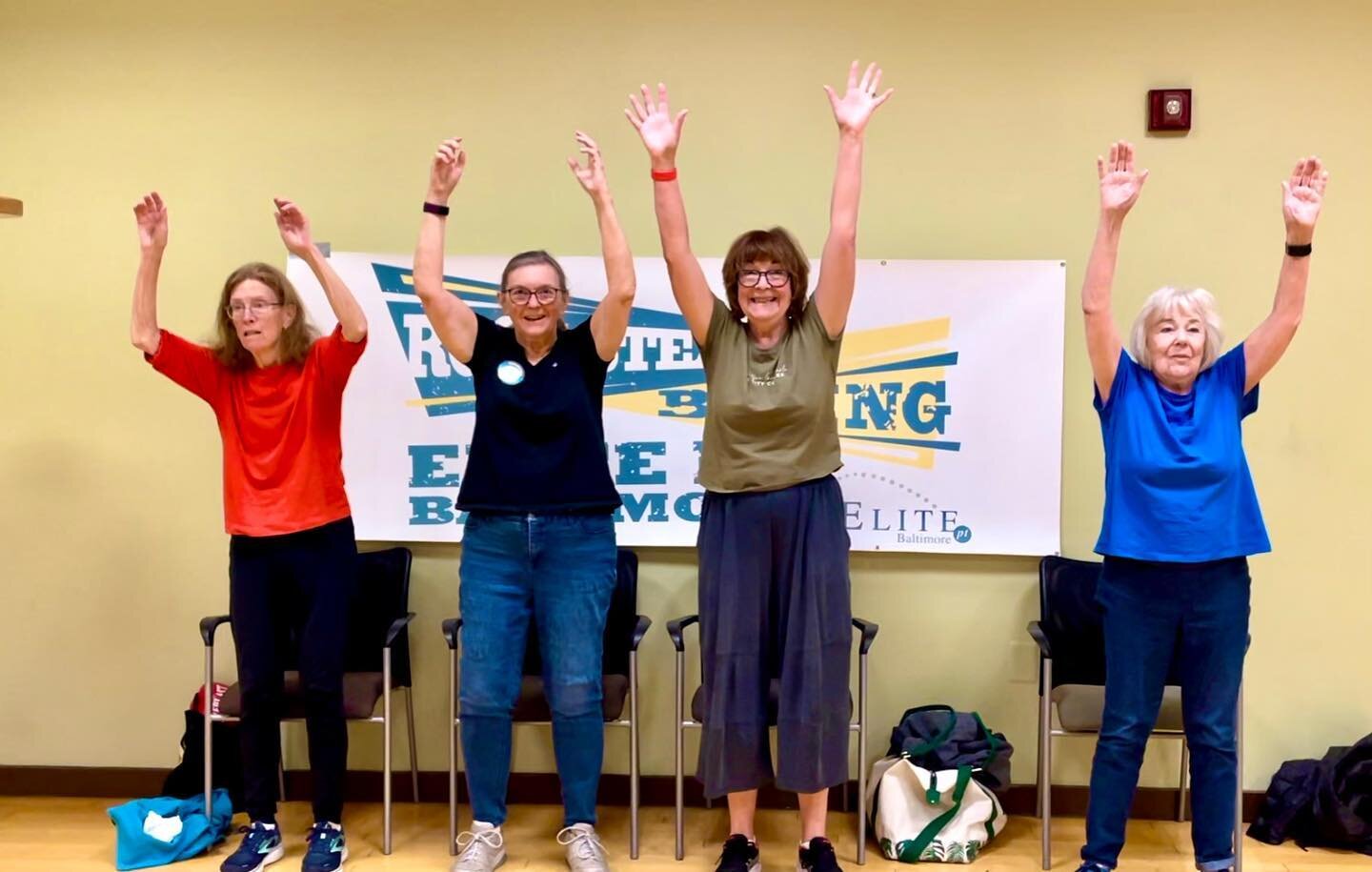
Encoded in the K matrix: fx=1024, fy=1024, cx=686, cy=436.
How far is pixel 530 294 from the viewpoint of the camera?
248 cm

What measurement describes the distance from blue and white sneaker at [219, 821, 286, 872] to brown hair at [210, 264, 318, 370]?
1.21 m

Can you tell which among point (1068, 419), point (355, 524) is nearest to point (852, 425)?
point (1068, 419)

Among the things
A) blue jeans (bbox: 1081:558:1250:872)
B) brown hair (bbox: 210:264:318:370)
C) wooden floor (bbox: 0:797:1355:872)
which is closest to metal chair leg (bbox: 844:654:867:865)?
wooden floor (bbox: 0:797:1355:872)

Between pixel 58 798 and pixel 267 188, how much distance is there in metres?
2.01

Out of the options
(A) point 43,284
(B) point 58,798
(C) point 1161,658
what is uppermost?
(A) point 43,284

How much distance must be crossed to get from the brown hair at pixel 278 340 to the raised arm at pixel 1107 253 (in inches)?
76.7

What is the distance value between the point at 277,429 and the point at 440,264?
2.05 ft

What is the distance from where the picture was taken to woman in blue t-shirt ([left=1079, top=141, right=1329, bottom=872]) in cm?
231

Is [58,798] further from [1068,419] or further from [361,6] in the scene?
[1068,419]

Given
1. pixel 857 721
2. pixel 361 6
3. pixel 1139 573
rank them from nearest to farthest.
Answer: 1. pixel 1139 573
2. pixel 857 721
3. pixel 361 6

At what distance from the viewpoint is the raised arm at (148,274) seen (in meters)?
2.65

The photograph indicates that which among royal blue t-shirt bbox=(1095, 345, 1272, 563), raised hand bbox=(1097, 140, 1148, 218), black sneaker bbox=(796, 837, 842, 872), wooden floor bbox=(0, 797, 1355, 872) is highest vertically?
raised hand bbox=(1097, 140, 1148, 218)

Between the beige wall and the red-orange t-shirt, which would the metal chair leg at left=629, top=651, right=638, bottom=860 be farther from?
the red-orange t-shirt

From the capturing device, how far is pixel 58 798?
10.5 ft
